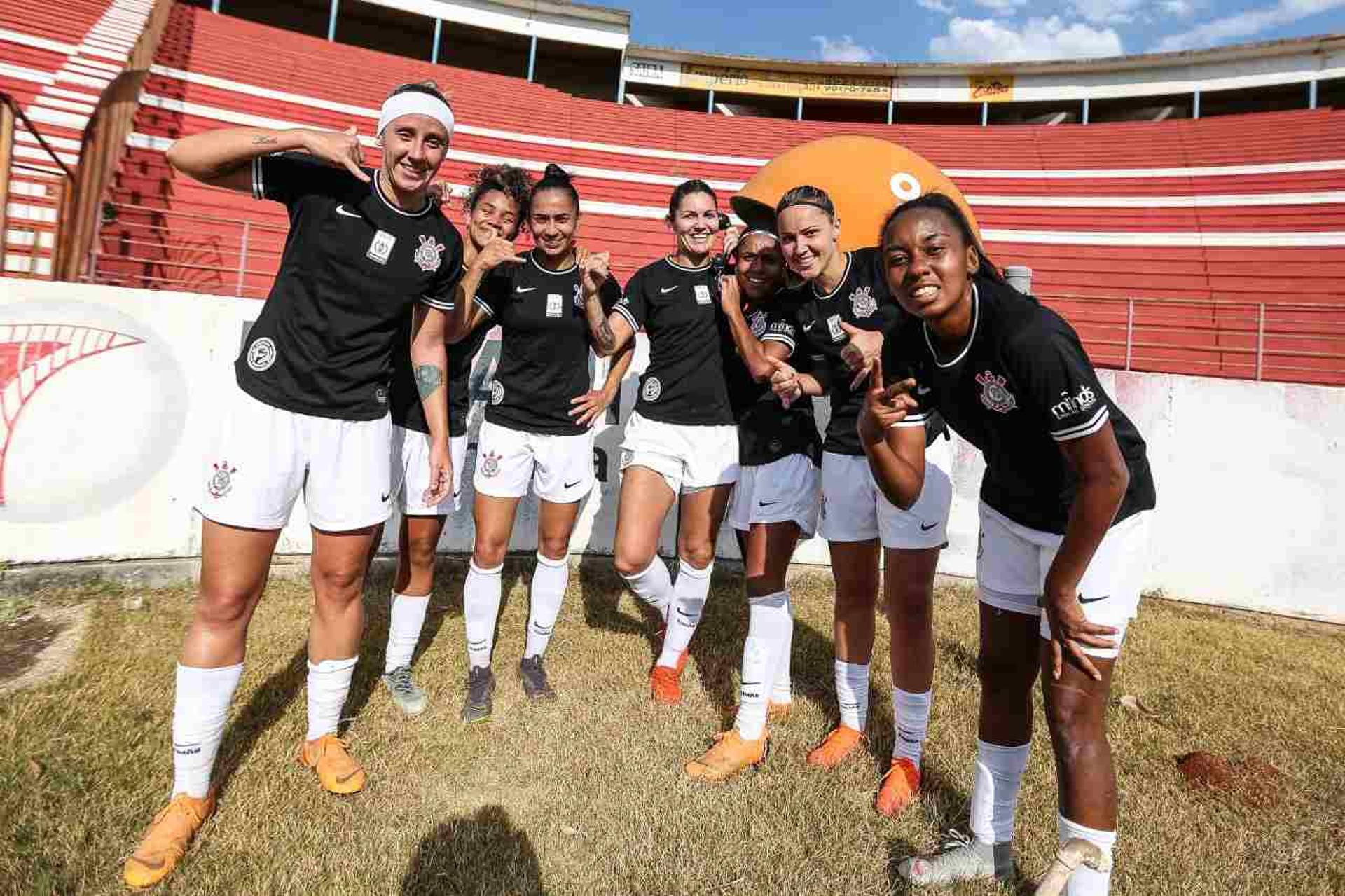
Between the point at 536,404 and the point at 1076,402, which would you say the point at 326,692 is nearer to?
the point at 536,404

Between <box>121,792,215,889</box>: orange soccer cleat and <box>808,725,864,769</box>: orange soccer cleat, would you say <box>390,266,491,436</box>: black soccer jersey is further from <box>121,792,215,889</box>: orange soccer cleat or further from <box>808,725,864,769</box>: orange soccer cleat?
<box>808,725,864,769</box>: orange soccer cleat

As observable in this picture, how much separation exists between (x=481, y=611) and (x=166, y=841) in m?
1.74

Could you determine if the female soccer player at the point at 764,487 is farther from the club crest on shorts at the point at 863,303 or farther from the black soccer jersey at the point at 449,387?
the black soccer jersey at the point at 449,387

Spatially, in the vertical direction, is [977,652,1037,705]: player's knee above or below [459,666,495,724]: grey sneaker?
above

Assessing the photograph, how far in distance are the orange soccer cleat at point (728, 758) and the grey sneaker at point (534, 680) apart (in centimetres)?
108

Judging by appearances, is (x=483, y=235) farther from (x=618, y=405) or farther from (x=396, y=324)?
(x=618, y=405)

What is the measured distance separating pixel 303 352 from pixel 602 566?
4.10 meters

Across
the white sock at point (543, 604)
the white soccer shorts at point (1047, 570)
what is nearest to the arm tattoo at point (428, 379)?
the white sock at point (543, 604)

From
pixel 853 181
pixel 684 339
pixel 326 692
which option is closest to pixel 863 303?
pixel 684 339

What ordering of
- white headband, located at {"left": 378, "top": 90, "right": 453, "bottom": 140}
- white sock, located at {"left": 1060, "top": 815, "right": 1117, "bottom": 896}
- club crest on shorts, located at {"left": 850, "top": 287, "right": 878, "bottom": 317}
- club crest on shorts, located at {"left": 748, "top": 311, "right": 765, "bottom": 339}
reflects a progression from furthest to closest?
1. club crest on shorts, located at {"left": 748, "top": 311, "right": 765, "bottom": 339}
2. club crest on shorts, located at {"left": 850, "top": 287, "right": 878, "bottom": 317}
3. white headband, located at {"left": 378, "top": 90, "right": 453, "bottom": 140}
4. white sock, located at {"left": 1060, "top": 815, "right": 1117, "bottom": 896}

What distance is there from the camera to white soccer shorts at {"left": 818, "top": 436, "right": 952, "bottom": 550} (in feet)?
10.5

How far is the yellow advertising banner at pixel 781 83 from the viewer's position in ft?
82.3

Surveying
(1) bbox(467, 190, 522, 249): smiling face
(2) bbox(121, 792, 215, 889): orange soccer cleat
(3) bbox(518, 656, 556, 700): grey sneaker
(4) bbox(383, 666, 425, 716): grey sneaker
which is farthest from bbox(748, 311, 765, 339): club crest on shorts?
(2) bbox(121, 792, 215, 889): orange soccer cleat

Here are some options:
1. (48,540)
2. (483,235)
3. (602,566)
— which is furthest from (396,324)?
(48,540)
